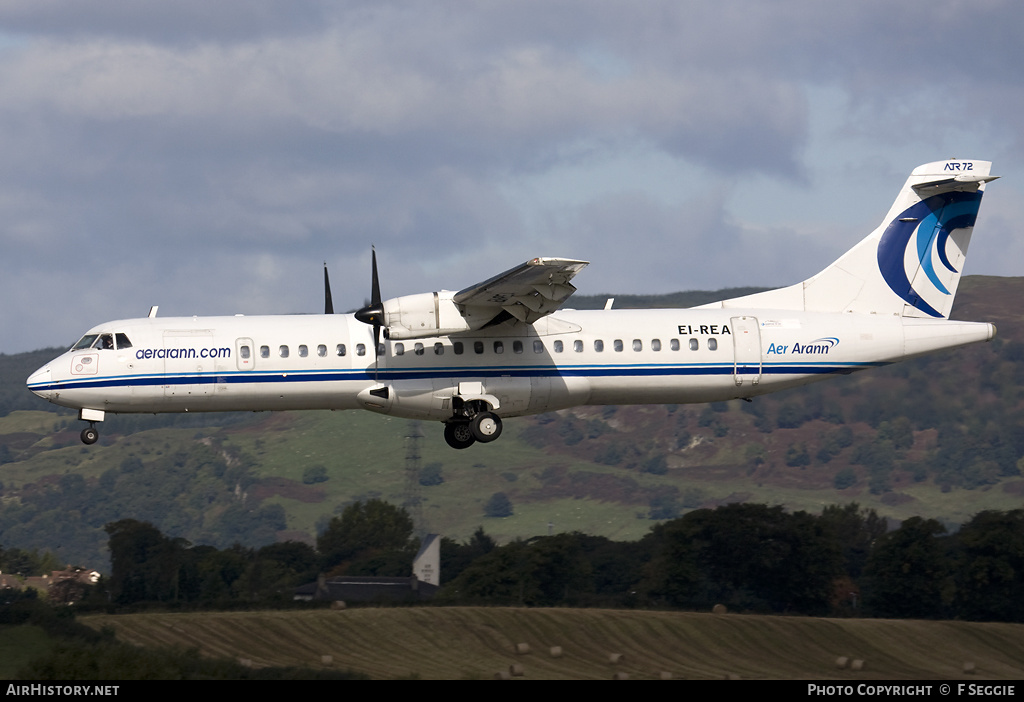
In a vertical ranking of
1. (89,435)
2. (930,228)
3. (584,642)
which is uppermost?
(930,228)

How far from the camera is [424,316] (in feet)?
91.5

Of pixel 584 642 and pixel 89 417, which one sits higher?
pixel 89 417

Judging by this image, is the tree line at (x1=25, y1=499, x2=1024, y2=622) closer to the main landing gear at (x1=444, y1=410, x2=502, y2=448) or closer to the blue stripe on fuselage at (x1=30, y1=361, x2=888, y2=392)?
the main landing gear at (x1=444, y1=410, x2=502, y2=448)

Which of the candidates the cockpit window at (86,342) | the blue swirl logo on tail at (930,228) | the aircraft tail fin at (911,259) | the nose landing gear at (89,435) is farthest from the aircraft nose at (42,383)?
the blue swirl logo on tail at (930,228)

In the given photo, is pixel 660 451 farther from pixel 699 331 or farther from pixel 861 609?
pixel 699 331

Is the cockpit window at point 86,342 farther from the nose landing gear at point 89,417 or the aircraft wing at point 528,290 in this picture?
the aircraft wing at point 528,290

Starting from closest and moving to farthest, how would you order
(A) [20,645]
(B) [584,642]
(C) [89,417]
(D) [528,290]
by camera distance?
1. (D) [528,290]
2. (C) [89,417]
3. (A) [20,645]
4. (B) [584,642]

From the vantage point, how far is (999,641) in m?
50.2

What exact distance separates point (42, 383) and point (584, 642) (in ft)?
83.4

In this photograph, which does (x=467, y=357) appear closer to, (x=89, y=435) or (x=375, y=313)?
(x=375, y=313)

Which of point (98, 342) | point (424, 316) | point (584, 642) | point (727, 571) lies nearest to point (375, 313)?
point (424, 316)

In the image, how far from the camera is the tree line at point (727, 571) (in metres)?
56.0

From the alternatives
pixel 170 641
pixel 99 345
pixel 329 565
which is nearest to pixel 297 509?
pixel 329 565

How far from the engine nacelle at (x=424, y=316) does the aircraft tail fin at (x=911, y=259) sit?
23.6ft
